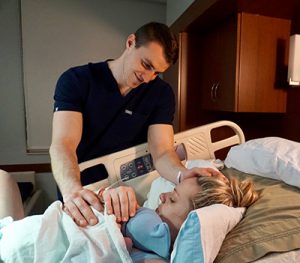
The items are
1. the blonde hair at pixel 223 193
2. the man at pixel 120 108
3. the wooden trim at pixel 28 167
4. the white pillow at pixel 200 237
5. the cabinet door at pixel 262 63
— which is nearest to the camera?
the white pillow at pixel 200 237

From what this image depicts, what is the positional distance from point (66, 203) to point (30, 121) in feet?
6.38

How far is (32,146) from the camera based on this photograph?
254 centimetres

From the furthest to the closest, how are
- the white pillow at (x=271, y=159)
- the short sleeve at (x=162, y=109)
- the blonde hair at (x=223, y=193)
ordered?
the short sleeve at (x=162, y=109) → the white pillow at (x=271, y=159) → the blonde hair at (x=223, y=193)

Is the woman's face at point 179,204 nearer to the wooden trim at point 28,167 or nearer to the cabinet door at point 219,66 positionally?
the cabinet door at point 219,66

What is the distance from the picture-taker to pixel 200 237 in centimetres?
65

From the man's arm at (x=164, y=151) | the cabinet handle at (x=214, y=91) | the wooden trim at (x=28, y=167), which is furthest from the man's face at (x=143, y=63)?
the wooden trim at (x=28, y=167)

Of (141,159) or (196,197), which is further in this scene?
(141,159)

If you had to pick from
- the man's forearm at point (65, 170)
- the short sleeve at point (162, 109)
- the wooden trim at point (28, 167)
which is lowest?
the wooden trim at point (28, 167)

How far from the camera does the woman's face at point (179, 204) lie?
82cm

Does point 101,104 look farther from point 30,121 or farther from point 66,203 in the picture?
point 30,121

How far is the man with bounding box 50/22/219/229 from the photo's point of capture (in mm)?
1126

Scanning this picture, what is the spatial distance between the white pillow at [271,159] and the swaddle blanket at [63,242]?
24.0 inches

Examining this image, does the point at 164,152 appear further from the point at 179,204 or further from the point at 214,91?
the point at 214,91

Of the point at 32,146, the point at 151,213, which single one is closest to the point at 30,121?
the point at 32,146
